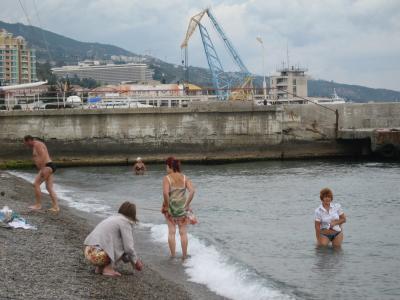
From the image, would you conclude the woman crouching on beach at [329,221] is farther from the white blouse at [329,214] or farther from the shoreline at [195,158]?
the shoreline at [195,158]

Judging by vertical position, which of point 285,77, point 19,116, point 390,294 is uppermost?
point 285,77

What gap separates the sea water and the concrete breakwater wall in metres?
3.97

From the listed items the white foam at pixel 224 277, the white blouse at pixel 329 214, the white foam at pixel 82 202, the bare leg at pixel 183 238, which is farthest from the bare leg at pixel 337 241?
the white foam at pixel 82 202

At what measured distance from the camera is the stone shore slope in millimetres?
8352

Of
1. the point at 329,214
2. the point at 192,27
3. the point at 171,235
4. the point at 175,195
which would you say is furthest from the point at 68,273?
the point at 192,27

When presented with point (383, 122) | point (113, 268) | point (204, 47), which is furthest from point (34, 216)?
point (204, 47)

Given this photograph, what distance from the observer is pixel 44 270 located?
30.8ft

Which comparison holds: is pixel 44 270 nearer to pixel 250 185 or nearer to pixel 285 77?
pixel 250 185

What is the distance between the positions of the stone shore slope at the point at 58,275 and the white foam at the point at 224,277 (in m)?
0.75

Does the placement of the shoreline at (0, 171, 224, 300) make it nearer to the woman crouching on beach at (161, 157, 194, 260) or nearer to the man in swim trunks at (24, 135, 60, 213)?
the woman crouching on beach at (161, 157, 194, 260)

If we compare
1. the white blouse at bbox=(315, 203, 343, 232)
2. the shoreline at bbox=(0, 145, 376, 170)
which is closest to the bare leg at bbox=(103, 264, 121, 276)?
the white blouse at bbox=(315, 203, 343, 232)

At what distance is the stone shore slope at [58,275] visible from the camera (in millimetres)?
8352

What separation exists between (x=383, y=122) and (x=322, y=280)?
109 feet

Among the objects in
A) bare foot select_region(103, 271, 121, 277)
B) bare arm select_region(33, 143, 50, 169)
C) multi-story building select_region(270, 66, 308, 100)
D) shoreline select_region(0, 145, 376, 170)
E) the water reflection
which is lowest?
the water reflection
